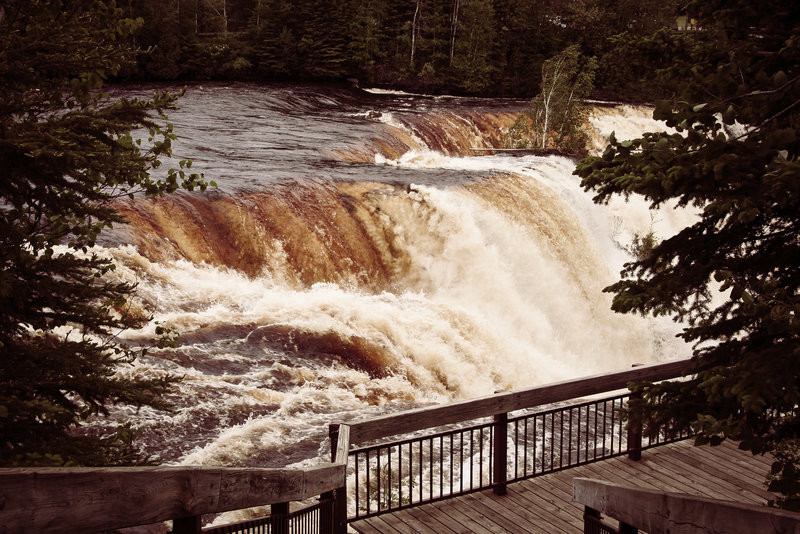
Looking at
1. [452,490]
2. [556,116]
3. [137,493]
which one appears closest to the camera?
[137,493]

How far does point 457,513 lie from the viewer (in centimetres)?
608

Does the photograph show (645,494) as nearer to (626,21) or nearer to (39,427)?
(39,427)

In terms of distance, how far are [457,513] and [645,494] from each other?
136 inches

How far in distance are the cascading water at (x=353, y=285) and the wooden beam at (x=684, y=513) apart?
5155 mm

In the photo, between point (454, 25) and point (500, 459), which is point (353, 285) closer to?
point (500, 459)

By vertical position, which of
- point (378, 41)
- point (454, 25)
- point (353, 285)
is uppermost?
point (454, 25)

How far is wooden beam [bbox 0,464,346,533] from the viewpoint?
6.38 ft

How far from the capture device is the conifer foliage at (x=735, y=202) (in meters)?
3.17

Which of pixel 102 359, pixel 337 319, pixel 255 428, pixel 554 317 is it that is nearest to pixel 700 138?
pixel 102 359

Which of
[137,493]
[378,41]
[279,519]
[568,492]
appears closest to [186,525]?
[137,493]

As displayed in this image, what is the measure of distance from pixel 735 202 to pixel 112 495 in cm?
298

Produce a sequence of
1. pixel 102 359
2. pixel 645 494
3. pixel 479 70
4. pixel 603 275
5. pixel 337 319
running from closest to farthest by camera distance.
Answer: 1. pixel 645 494
2. pixel 102 359
3. pixel 337 319
4. pixel 603 275
5. pixel 479 70

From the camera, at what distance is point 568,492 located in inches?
255

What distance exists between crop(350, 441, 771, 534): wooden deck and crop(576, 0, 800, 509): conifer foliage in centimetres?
242
